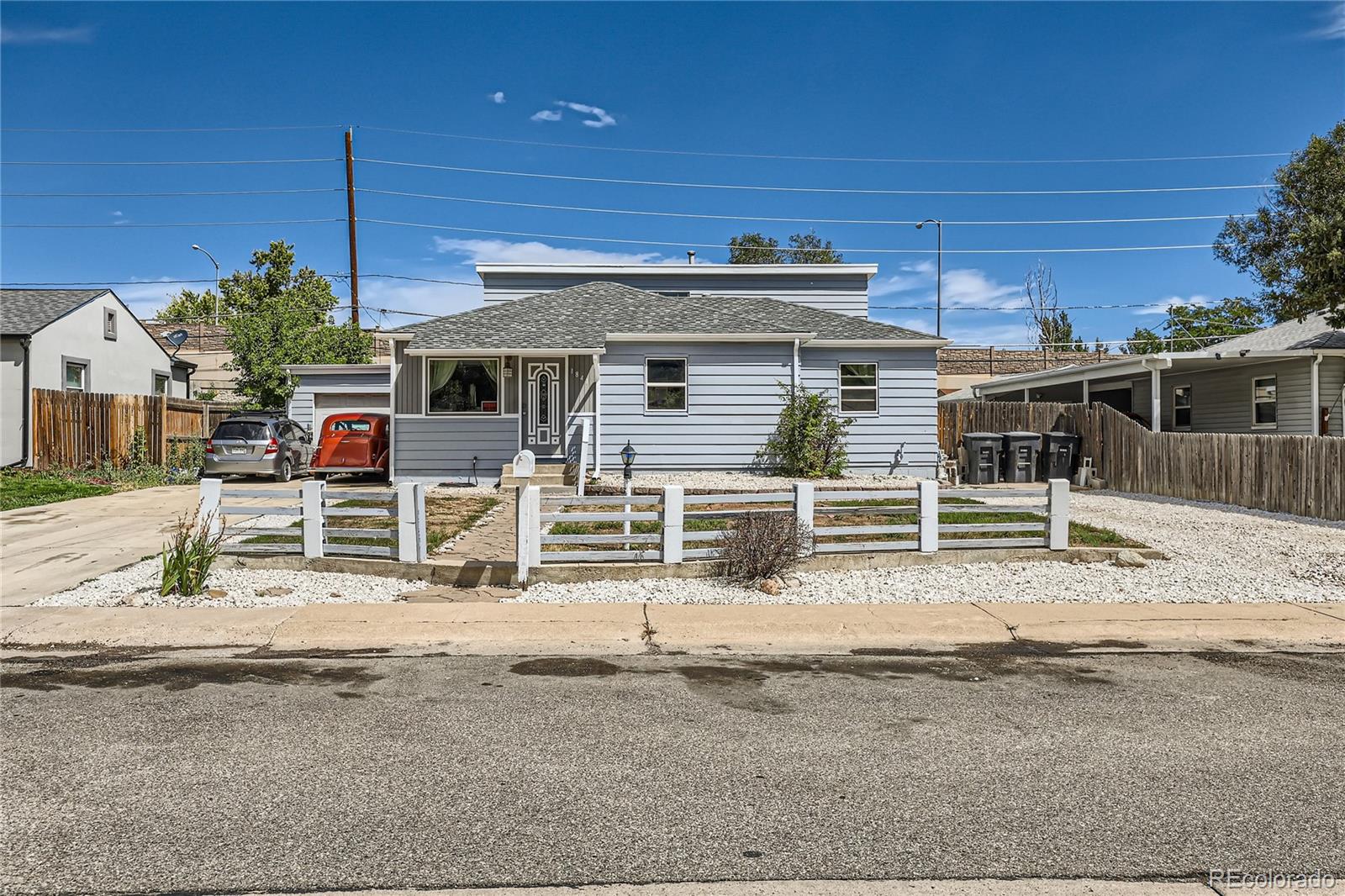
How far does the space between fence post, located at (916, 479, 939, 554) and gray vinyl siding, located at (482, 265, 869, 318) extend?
45.0ft

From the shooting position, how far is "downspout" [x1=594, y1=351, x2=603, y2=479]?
17547mm

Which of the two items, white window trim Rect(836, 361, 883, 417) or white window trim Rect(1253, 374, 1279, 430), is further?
white window trim Rect(1253, 374, 1279, 430)

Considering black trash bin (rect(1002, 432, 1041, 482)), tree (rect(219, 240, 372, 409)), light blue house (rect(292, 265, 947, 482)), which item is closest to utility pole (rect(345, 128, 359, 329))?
tree (rect(219, 240, 372, 409))

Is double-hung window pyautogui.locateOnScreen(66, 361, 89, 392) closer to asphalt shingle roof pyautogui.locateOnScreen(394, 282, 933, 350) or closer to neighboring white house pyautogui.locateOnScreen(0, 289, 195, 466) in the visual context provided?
neighboring white house pyautogui.locateOnScreen(0, 289, 195, 466)

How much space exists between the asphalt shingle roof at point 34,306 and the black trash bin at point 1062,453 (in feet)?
83.9

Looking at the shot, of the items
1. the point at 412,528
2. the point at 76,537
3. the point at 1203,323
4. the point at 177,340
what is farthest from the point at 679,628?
the point at 1203,323

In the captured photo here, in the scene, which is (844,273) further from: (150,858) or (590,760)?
(150,858)

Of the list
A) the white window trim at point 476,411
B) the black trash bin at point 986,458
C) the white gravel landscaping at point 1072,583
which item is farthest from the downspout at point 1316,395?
the white window trim at point 476,411

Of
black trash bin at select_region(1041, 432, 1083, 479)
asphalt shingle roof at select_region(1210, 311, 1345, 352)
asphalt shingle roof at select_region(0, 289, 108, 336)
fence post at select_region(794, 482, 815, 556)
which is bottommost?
fence post at select_region(794, 482, 815, 556)

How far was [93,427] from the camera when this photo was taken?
2138cm

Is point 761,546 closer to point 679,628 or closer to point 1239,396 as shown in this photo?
point 679,628

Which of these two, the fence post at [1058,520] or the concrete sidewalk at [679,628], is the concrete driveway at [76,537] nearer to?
the concrete sidewalk at [679,628]

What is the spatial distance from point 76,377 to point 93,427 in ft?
15.3

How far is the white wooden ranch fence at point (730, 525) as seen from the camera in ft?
30.3
